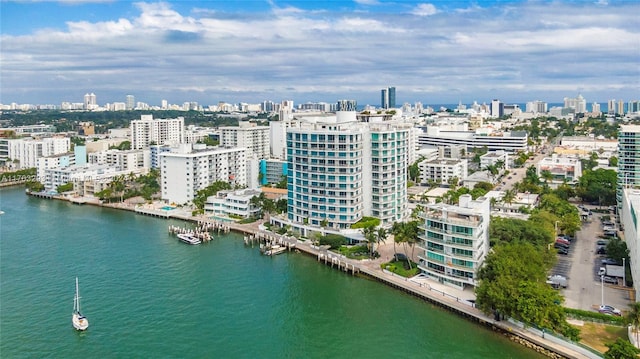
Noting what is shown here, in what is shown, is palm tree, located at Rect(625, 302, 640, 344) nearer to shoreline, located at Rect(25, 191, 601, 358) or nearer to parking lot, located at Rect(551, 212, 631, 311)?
shoreline, located at Rect(25, 191, 601, 358)

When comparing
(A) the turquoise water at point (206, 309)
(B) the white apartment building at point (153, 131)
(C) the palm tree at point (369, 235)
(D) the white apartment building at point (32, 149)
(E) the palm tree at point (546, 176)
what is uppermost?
(B) the white apartment building at point (153, 131)

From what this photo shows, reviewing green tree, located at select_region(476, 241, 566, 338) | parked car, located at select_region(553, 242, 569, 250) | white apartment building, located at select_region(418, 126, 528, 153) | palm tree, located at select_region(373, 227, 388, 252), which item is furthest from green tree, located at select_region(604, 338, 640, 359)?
white apartment building, located at select_region(418, 126, 528, 153)

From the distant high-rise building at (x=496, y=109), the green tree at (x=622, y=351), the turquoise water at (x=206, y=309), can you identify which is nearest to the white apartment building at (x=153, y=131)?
the turquoise water at (x=206, y=309)

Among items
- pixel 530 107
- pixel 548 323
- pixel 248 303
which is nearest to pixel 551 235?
pixel 548 323

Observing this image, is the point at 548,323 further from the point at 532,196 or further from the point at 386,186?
the point at 532,196

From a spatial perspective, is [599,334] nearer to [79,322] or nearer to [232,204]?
[79,322]

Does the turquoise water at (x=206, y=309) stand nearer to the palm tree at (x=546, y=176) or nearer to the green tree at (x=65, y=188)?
the green tree at (x=65, y=188)

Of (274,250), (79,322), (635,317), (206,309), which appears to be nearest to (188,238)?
(274,250)
